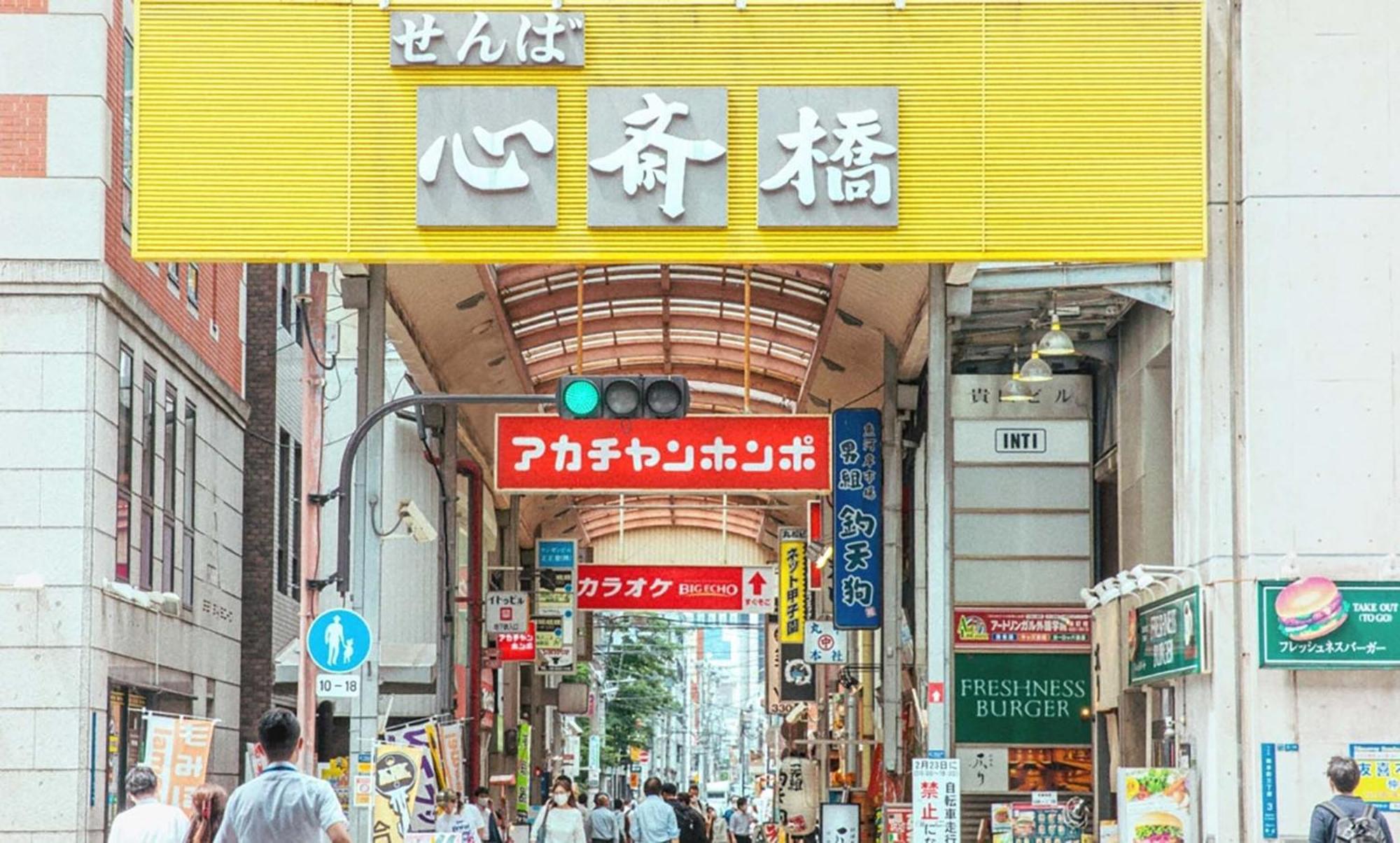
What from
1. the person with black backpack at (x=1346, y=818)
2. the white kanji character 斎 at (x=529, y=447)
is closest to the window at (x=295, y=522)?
the white kanji character 斎 at (x=529, y=447)

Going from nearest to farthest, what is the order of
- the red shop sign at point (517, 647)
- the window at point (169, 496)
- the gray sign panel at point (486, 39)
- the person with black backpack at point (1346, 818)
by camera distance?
the person with black backpack at point (1346, 818) < the gray sign panel at point (486, 39) < the window at point (169, 496) < the red shop sign at point (517, 647)

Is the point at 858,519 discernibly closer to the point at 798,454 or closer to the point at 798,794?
Result: the point at 798,454

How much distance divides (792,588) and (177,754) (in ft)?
57.9

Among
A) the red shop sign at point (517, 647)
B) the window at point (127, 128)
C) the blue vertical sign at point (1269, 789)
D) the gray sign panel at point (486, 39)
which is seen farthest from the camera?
the red shop sign at point (517, 647)

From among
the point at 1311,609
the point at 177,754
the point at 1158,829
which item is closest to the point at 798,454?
the point at 1158,829

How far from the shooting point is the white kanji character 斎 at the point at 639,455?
63.3 ft

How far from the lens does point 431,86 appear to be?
1645 cm

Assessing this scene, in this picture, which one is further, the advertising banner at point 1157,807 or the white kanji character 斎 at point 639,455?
the white kanji character 斎 at point 639,455

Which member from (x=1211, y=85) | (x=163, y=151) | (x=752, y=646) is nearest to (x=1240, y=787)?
(x=1211, y=85)

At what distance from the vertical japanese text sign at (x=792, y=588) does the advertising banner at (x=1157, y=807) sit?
16881 millimetres

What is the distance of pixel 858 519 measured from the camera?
25125mm

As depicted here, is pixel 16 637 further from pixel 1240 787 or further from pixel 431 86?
pixel 1240 787

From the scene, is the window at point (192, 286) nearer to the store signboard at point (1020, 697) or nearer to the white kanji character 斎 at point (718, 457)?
the white kanji character 斎 at point (718, 457)

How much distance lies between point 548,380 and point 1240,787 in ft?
56.1
